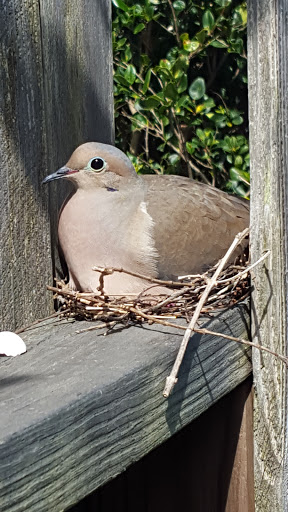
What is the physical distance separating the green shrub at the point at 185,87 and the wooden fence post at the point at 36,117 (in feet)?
4.64

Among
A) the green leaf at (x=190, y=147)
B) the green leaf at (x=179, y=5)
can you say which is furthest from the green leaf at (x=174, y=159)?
the green leaf at (x=179, y=5)

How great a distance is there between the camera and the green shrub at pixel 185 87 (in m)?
3.68

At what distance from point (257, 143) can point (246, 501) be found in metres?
1.02

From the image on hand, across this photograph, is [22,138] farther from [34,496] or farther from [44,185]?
[34,496]

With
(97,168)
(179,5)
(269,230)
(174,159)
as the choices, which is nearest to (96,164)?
(97,168)

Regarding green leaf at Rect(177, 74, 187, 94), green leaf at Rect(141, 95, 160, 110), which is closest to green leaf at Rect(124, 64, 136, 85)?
green leaf at Rect(141, 95, 160, 110)

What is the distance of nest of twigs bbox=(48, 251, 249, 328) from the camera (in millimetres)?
1771

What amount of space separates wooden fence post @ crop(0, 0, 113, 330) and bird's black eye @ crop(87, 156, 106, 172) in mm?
76

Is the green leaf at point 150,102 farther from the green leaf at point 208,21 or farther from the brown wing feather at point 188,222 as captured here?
the brown wing feather at point 188,222

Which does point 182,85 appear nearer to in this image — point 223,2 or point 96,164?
point 223,2

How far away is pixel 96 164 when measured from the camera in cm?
224

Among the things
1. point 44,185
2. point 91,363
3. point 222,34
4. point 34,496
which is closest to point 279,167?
point 44,185

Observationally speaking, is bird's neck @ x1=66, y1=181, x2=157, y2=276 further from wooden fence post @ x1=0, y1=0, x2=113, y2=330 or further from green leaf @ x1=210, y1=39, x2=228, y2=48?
green leaf @ x1=210, y1=39, x2=228, y2=48

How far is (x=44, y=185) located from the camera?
1923mm
